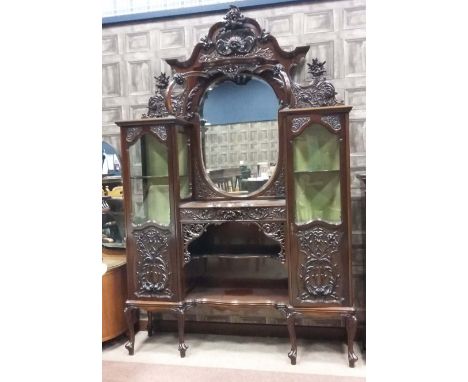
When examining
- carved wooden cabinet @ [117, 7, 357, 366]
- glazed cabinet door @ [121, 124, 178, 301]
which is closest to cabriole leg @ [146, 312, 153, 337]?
carved wooden cabinet @ [117, 7, 357, 366]

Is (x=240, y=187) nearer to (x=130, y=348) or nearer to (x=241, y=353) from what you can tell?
(x=241, y=353)

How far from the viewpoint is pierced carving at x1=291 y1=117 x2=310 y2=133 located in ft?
7.92

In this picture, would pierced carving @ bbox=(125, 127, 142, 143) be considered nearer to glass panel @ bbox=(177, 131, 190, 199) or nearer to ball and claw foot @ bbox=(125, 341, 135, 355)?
glass panel @ bbox=(177, 131, 190, 199)

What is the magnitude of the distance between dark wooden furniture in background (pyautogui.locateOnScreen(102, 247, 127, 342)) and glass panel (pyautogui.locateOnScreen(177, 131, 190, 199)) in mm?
761

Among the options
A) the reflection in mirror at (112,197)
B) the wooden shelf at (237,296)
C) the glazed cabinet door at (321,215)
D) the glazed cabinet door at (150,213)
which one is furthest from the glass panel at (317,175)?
the reflection in mirror at (112,197)

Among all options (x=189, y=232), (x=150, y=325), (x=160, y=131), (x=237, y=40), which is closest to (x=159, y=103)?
(x=160, y=131)

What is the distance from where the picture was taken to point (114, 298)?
9.27 feet

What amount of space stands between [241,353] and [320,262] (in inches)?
34.8

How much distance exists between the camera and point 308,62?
2.79 metres

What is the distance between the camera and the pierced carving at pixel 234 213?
2.49 meters
